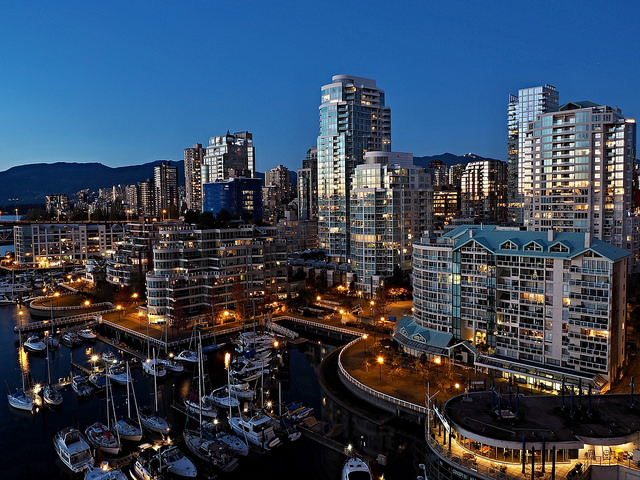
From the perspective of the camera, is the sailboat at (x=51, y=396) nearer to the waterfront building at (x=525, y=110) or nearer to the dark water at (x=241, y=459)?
the dark water at (x=241, y=459)

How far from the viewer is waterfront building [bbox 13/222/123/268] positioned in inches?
5241

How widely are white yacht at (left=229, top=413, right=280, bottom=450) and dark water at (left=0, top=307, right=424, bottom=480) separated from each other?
0.83 meters

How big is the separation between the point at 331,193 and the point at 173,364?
65095 mm

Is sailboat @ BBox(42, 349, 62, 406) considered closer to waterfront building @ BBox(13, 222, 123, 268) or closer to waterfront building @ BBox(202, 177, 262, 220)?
waterfront building @ BBox(13, 222, 123, 268)

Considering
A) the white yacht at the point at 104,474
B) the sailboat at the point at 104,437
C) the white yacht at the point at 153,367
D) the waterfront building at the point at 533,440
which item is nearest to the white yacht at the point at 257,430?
the sailboat at the point at 104,437

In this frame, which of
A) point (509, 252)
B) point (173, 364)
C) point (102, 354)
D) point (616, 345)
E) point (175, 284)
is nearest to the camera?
point (616, 345)

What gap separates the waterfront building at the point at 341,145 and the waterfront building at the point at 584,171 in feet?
133

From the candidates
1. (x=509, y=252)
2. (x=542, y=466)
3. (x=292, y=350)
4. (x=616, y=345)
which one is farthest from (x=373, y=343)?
(x=542, y=466)

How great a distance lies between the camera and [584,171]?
80.9m

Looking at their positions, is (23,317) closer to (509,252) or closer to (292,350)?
(292,350)

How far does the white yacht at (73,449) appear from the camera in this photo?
A: 36.9m

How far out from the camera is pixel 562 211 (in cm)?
8431

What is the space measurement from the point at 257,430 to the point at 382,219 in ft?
181

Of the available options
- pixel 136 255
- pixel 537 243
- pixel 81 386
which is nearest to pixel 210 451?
pixel 81 386
